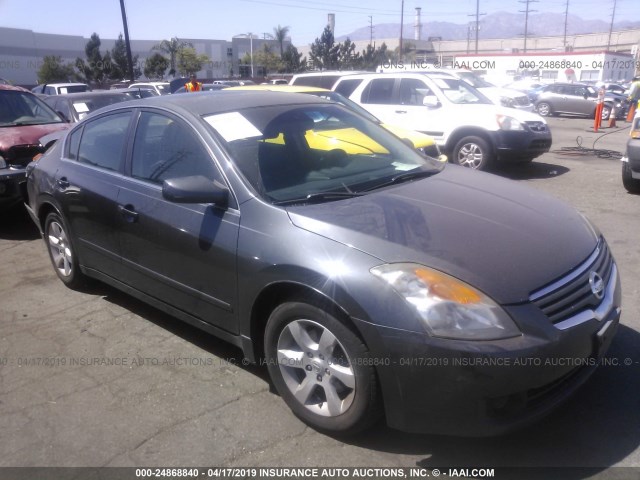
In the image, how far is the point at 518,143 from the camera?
373 inches

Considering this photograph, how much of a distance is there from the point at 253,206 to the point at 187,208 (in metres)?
0.54

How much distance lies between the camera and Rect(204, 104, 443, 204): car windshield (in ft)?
10.8

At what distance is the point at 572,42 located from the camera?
82.9 metres

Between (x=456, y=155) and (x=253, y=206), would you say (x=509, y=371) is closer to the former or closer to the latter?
(x=253, y=206)

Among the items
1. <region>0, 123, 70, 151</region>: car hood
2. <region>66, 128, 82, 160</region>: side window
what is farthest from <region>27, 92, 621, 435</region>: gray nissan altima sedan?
<region>0, 123, 70, 151</region>: car hood

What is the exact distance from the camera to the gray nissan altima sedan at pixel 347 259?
8.04 ft

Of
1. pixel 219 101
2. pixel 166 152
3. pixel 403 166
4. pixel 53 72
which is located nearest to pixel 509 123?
pixel 403 166

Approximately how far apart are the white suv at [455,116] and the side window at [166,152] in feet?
22.4

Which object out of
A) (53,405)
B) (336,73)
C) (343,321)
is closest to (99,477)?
(53,405)

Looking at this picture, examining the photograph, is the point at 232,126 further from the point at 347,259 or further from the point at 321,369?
the point at 321,369

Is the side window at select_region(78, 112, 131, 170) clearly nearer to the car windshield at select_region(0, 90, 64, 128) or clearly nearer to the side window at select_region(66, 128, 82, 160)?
the side window at select_region(66, 128, 82, 160)

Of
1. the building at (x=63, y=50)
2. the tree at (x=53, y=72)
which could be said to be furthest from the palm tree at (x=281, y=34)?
the tree at (x=53, y=72)

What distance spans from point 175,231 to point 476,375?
1.95 meters

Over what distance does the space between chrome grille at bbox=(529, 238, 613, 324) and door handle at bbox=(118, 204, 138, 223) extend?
2.49 meters
